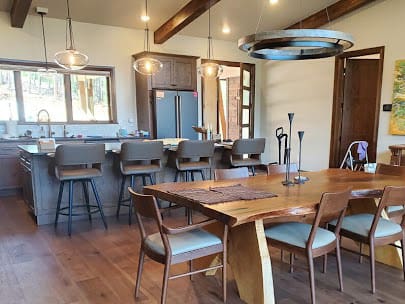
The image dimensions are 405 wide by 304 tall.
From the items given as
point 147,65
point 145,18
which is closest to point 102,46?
point 145,18

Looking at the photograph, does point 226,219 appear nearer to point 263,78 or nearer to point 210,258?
point 210,258

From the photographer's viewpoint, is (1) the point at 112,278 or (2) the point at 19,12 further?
(2) the point at 19,12

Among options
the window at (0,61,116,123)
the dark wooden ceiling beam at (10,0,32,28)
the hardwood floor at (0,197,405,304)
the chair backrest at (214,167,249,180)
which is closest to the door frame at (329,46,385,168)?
the hardwood floor at (0,197,405,304)

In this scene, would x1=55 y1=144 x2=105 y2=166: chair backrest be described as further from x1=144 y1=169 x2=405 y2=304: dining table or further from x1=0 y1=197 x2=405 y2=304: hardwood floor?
x1=144 y1=169 x2=405 y2=304: dining table

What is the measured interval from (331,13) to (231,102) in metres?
3.90

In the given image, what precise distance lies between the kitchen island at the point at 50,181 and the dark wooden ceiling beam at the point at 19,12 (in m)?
2.12

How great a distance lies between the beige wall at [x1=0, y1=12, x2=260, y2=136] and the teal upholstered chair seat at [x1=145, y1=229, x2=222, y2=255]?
438cm

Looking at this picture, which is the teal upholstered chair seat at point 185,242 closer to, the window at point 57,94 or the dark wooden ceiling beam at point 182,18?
the dark wooden ceiling beam at point 182,18

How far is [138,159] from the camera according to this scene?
3828 mm

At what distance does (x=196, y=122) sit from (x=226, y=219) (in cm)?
483

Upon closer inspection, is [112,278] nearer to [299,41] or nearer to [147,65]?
[299,41]

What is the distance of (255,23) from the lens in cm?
652


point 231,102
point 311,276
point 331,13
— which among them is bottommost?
point 311,276

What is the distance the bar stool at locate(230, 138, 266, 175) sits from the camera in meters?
4.38
